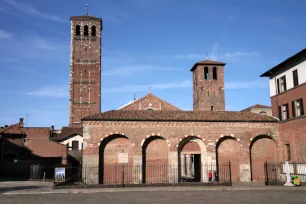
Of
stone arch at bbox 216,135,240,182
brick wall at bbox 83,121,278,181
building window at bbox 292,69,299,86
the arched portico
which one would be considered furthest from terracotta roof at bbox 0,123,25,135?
building window at bbox 292,69,299,86

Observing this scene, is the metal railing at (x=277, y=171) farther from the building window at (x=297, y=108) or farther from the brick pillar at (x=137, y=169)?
the brick pillar at (x=137, y=169)

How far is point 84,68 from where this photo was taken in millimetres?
43719

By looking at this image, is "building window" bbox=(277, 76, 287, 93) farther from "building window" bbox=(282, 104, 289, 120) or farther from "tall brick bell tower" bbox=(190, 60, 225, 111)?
"tall brick bell tower" bbox=(190, 60, 225, 111)

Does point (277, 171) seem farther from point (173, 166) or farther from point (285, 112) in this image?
point (173, 166)

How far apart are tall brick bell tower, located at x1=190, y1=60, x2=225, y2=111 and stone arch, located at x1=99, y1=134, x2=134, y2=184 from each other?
18.2 metres

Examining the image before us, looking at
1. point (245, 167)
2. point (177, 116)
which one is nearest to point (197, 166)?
point (245, 167)

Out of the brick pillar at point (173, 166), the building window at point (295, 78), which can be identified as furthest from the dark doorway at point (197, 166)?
the building window at point (295, 78)

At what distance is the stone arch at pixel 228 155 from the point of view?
25.7 m

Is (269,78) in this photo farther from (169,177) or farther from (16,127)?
(16,127)

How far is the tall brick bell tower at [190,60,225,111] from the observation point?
40.9 meters

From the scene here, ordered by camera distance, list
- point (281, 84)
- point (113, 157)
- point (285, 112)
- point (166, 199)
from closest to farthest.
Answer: point (166, 199) → point (113, 157) → point (285, 112) → point (281, 84)

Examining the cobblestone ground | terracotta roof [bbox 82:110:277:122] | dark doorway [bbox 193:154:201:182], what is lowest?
the cobblestone ground

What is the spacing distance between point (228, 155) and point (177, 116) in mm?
5229

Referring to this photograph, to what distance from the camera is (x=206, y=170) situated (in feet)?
83.4
